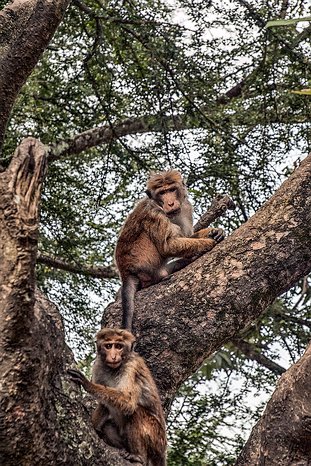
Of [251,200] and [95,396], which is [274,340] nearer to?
[251,200]

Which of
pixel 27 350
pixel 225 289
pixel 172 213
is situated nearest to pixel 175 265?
pixel 172 213

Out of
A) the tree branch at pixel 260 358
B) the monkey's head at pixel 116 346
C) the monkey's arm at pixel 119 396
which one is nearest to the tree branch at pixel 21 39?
the monkey's head at pixel 116 346

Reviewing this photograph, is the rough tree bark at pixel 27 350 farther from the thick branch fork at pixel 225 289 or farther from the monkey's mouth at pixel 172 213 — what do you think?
the monkey's mouth at pixel 172 213

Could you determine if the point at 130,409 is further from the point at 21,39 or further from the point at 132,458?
the point at 21,39

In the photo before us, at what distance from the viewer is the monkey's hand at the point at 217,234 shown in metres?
5.80

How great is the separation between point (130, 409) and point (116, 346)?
389 mm

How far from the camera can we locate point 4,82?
189 inches

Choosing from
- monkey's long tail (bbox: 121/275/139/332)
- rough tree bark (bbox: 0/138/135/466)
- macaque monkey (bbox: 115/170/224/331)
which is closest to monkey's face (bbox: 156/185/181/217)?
macaque monkey (bbox: 115/170/224/331)

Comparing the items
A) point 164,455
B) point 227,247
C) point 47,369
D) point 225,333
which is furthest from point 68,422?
point 227,247

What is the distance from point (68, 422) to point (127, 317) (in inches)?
66.4

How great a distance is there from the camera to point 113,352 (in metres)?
4.26

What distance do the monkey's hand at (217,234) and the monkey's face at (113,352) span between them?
5.52ft

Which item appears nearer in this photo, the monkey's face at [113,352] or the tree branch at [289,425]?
the tree branch at [289,425]

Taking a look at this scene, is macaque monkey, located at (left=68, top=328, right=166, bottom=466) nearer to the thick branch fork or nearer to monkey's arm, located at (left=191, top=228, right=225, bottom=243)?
the thick branch fork
